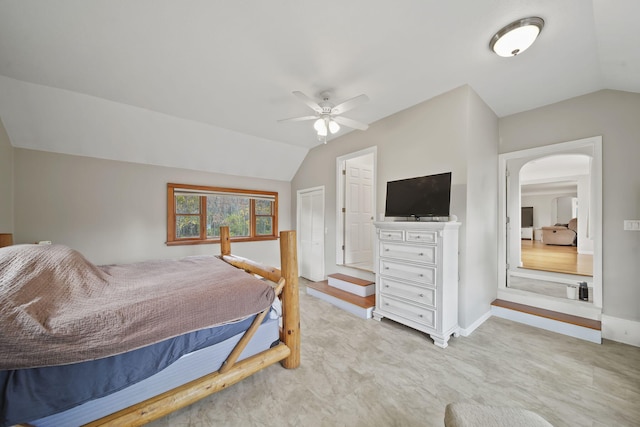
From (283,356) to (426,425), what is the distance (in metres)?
1.11

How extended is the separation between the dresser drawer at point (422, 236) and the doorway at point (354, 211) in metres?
1.41

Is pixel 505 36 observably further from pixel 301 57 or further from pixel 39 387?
pixel 39 387

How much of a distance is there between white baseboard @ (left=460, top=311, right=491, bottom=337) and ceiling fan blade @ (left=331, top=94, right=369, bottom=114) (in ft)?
8.79

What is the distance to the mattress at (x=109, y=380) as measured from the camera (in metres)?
1.09

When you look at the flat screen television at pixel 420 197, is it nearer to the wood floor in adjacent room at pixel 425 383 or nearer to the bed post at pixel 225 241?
the wood floor in adjacent room at pixel 425 383

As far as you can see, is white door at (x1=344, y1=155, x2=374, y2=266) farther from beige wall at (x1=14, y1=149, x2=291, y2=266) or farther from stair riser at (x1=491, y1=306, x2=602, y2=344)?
beige wall at (x1=14, y1=149, x2=291, y2=266)

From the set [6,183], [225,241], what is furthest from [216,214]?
[6,183]

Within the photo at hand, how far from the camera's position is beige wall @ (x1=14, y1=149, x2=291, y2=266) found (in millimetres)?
3167

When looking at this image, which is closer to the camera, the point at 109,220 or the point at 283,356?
the point at 283,356

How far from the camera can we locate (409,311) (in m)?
2.64

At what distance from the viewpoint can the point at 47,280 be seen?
4.96 ft

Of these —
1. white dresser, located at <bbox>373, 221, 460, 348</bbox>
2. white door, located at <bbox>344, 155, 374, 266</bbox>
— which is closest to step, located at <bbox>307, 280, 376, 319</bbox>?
white dresser, located at <bbox>373, 221, 460, 348</bbox>

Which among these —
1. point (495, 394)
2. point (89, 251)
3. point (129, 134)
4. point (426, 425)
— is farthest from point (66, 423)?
point (129, 134)

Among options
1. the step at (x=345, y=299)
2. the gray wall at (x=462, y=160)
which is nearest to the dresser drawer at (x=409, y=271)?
the gray wall at (x=462, y=160)
